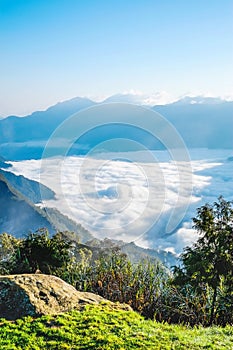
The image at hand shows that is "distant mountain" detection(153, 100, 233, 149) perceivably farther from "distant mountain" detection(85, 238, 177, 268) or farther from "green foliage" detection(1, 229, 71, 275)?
"green foliage" detection(1, 229, 71, 275)

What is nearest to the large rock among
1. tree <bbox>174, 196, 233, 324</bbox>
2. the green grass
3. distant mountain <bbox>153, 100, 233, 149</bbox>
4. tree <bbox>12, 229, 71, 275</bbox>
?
the green grass

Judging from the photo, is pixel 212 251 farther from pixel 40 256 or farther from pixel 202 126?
pixel 202 126

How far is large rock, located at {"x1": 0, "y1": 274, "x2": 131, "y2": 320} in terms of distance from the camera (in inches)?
200

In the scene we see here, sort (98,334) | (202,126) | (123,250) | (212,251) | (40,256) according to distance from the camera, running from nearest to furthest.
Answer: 1. (98,334)
2. (212,251)
3. (40,256)
4. (123,250)
5. (202,126)

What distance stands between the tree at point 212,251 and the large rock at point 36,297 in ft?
4.60

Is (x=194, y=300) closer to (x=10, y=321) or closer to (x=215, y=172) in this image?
(x=10, y=321)

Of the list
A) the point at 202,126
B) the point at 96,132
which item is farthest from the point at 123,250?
the point at 202,126

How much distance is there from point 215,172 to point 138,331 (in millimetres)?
150676

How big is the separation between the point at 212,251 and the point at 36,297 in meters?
2.96

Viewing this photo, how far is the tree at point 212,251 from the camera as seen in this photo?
629 centimetres

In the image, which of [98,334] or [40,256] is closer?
[98,334]

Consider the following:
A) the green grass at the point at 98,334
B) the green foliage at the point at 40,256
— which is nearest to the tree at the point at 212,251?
the green grass at the point at 98,334

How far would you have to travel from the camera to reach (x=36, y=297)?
5.28 metres

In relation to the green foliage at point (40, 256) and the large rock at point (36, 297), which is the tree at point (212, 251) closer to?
the large rock at point (36, 297)
